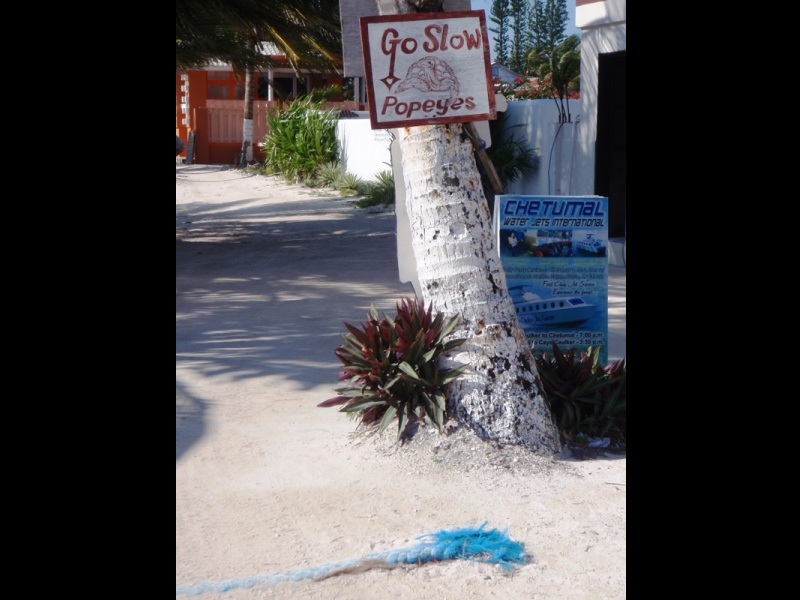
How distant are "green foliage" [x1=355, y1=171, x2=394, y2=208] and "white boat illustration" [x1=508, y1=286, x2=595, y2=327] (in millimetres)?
12339

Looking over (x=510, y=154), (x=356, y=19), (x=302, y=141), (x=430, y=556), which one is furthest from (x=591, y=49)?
(x=302, y=141)

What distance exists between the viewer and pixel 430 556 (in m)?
4.17

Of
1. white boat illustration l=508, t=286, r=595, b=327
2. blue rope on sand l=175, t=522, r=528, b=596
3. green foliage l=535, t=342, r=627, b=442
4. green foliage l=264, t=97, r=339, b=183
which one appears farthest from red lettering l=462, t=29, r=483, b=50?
green foliage l=264, t=97, r=339, b=183

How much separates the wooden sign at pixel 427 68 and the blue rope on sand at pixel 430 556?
6.69 ft

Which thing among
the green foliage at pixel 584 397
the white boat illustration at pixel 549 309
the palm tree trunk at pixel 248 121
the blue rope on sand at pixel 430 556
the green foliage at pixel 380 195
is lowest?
the blue rope on sand at pixel 430 556

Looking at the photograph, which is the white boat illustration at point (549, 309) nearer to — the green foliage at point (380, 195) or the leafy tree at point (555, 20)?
the green foliage at point (380, 195)

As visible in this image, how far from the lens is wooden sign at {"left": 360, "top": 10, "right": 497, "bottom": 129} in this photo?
16.5 feet

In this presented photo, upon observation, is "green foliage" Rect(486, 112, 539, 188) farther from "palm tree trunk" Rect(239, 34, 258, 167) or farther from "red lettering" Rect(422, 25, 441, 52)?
"palm tree trunk" Rect(239, 34, 258, 167)

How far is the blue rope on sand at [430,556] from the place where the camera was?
13.1 ft

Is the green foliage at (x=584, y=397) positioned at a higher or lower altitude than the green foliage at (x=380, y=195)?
lower

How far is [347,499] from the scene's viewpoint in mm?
4836

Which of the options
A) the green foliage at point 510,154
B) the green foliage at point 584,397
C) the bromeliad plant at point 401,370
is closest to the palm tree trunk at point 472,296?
the bromeliad plant at point 401,370
